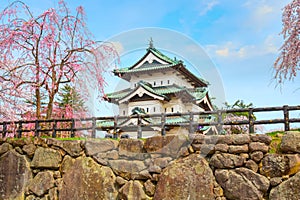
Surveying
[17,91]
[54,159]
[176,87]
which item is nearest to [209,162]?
[54,159]

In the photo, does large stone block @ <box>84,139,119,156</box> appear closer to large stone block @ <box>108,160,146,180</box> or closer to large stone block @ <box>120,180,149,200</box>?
large stone block @ <box>108,160,146,180</box>

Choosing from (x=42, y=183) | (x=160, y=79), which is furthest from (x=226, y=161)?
(x=160, y=79)

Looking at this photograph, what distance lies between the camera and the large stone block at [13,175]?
25.9 ft

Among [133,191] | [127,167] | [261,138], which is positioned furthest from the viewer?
[127,167]

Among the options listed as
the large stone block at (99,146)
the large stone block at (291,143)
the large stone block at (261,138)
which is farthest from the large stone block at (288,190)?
the large stone block at (99,146)

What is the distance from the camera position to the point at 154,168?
21.7 feet

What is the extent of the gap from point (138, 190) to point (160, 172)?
26.9 inches

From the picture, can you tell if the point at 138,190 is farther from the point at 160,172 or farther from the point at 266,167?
the point at 266,167

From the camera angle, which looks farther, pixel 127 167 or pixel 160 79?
pixel 160 79

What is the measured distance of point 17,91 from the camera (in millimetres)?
9727

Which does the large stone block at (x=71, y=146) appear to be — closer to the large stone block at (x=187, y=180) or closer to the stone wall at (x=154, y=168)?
the stone wall at (x=154, y=168)

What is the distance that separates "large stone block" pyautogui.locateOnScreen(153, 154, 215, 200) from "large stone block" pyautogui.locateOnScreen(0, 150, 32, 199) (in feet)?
12.9

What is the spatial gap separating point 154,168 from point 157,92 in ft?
32.5

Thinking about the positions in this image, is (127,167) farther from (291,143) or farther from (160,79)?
(160,79)
